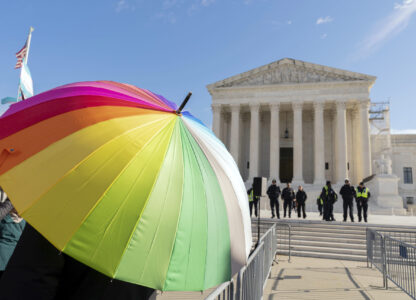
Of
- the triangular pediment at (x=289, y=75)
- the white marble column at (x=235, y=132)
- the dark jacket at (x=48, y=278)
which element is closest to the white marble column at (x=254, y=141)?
the white marble column at (x=235, y=132)

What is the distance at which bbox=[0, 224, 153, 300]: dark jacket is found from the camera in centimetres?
128

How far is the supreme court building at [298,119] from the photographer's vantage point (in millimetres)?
32000

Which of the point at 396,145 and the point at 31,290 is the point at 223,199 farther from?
the point at 396,145

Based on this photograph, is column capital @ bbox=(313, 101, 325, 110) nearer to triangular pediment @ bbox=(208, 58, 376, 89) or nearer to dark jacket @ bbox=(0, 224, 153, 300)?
triangular pediment @ bbox=(208, 58, 376, 89)

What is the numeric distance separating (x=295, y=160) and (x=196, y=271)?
32529 mm

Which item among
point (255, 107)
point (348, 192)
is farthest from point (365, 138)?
point (348, 192)

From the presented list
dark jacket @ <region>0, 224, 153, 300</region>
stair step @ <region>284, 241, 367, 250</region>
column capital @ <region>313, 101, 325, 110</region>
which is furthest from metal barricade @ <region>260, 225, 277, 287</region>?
column capital @ <region>313, 101, 325, 110</region>

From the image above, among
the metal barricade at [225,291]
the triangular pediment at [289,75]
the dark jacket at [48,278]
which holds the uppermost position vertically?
the triangular pediment at [289,75]

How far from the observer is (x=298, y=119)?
33.3 meters

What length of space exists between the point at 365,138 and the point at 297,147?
6.98 meters

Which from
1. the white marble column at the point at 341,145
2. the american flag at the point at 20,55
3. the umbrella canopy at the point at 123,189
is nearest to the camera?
the umbrella canopy at the point at 123,189

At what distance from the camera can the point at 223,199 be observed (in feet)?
6.07

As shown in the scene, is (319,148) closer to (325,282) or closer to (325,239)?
(325,239)

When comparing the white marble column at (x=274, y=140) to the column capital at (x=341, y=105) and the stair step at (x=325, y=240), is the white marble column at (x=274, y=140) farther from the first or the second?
the stair step at (x=325, y=240)
